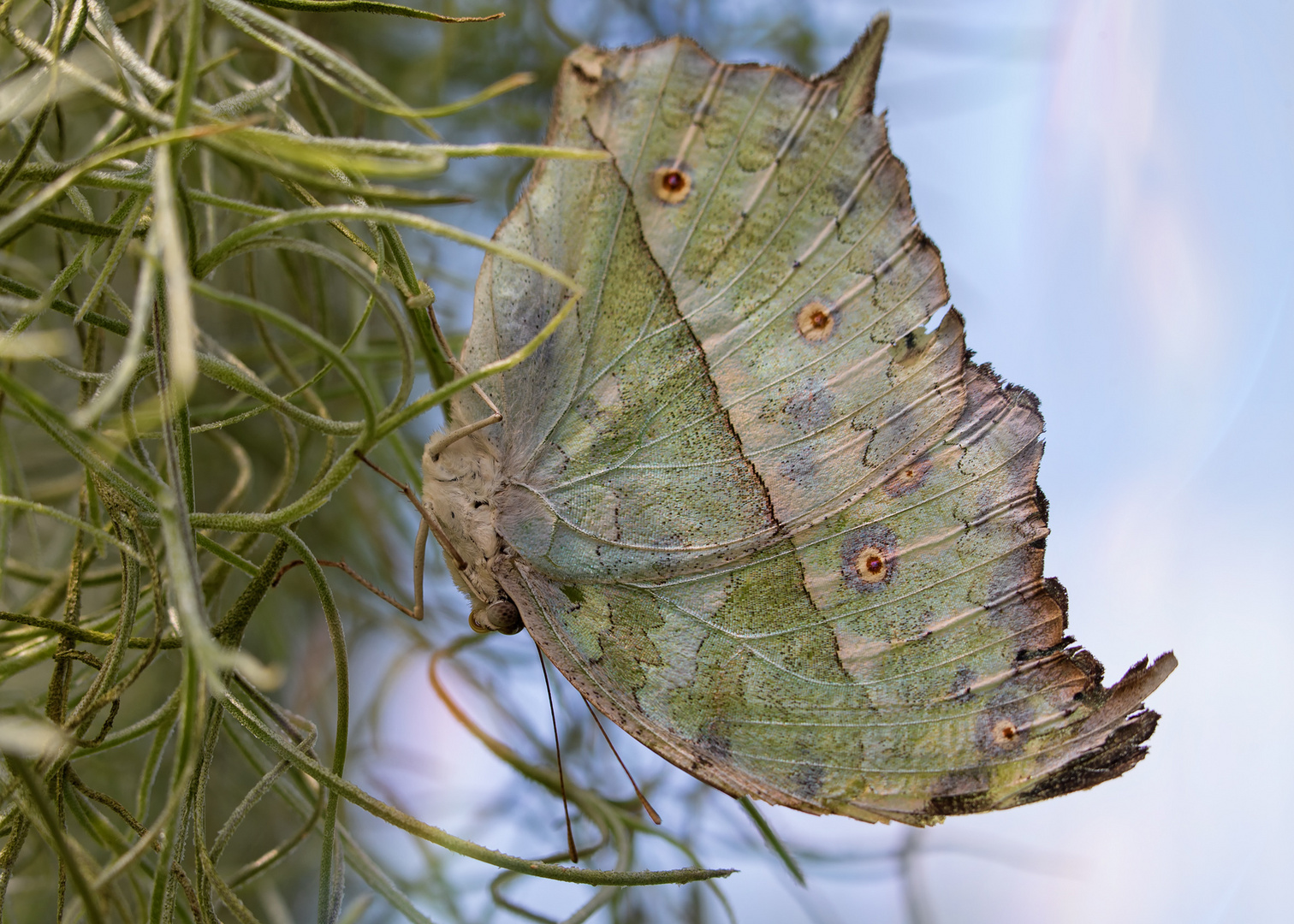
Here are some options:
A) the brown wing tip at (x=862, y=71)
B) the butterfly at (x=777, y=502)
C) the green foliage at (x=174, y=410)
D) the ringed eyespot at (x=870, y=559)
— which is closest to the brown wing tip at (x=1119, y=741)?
the butterfly at (x=777, y=502)

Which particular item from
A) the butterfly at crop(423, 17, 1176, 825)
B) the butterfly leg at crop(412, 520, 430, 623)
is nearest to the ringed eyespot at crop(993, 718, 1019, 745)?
the butterfly at crop(423, 17, 1176, 825)

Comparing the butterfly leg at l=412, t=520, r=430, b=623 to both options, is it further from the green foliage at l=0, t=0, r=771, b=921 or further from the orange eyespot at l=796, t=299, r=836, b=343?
the orange eyespot at l=796, t=299, r=836, b=343

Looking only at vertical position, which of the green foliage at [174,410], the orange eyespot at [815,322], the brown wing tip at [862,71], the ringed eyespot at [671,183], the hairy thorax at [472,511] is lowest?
the green foliage at [174,410]

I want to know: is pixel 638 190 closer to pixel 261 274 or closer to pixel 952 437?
pixel 952 437

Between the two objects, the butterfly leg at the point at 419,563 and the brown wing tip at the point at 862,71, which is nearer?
the brown wing tip at the point at 862,71

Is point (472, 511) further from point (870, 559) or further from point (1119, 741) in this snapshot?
point (1119, 741)

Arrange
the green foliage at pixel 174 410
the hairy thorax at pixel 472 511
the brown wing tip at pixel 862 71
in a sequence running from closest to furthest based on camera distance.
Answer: the green foliage at pixel 174 410 < the brown wing tip at pixel 862 71 < the hairy thorax at pixel 472 511

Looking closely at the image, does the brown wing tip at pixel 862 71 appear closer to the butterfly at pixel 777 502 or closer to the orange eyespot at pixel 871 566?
the butterfly at pixel 777 502
